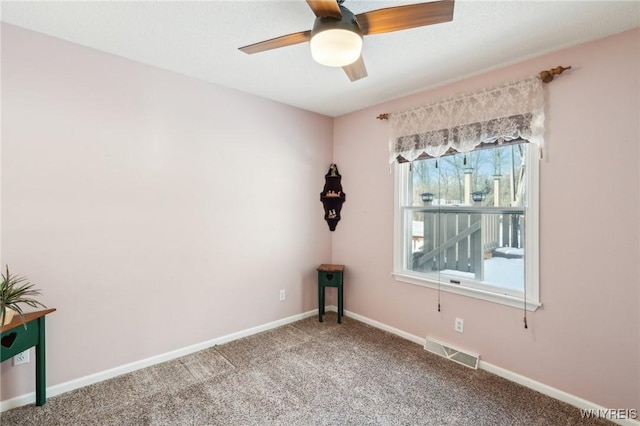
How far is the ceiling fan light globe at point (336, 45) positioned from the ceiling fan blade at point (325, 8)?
0.25 ft

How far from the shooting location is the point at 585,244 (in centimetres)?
208

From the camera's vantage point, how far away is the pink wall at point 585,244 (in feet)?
6.29

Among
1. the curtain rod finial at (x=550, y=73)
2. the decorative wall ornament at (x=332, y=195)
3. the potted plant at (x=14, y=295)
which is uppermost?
the curtain rod finial at (x=550, y=73)

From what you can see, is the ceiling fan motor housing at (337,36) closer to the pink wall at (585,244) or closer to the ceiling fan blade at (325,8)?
the ceiling fan blade at (325,8)

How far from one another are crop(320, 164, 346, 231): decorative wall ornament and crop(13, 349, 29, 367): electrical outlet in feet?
9.45

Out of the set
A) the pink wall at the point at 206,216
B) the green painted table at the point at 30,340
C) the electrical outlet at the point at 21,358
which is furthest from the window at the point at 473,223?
the electrical outlet at the point at 21,358

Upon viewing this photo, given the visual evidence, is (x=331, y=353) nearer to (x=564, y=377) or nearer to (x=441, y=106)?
(x=564, y=377)

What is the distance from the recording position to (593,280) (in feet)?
6.70

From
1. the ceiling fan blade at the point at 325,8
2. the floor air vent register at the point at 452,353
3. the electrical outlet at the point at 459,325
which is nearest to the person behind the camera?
the ceiling fan blade at the point at 325,8

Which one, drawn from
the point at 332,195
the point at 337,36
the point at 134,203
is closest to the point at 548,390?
the point at 332,195

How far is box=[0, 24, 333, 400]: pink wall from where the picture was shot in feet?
6.76

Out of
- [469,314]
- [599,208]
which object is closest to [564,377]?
[469,314]

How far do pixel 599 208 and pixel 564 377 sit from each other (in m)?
1.21

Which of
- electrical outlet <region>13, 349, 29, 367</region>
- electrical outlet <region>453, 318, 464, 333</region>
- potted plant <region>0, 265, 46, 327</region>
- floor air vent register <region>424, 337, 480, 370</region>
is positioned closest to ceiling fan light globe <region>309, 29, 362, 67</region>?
potted plant <region>0, 265, 46, 327</region>
